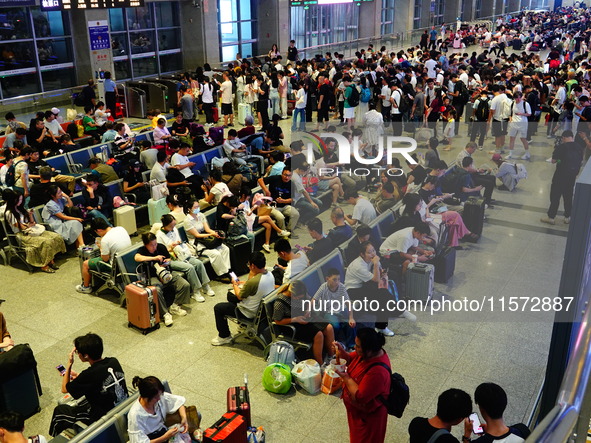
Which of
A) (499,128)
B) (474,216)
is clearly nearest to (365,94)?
(499,128)

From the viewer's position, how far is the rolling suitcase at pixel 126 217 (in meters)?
9.93

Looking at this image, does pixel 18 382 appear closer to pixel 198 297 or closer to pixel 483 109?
pixel 198 297

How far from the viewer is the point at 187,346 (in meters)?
7.20

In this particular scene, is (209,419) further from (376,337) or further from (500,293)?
(500,293)

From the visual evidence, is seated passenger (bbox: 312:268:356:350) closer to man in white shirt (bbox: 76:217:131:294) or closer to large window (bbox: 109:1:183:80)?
man in white shirt (bbox: 76:217:131:294)

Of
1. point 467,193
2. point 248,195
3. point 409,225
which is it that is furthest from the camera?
point 467,193

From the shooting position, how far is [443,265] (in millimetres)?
8789

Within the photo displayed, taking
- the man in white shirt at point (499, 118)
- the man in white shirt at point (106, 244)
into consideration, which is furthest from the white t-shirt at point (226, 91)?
the man in white shirt at point (106, 244)

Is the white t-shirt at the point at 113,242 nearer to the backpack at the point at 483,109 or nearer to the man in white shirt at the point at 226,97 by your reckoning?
the man in white shirt at the point at 226,97

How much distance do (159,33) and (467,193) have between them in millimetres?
15972

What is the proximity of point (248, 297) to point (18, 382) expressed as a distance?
96.0 inches

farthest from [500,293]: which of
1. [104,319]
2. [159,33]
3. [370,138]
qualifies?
[159,33]

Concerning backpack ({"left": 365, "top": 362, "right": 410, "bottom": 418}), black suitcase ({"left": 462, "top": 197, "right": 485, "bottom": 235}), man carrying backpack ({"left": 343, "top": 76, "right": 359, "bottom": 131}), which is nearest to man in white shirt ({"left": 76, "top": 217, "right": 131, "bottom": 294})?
backpack ({"left": 365, "top": 362, "right": 410, "bottom": 418})

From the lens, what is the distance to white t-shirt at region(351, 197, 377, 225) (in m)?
9.38
